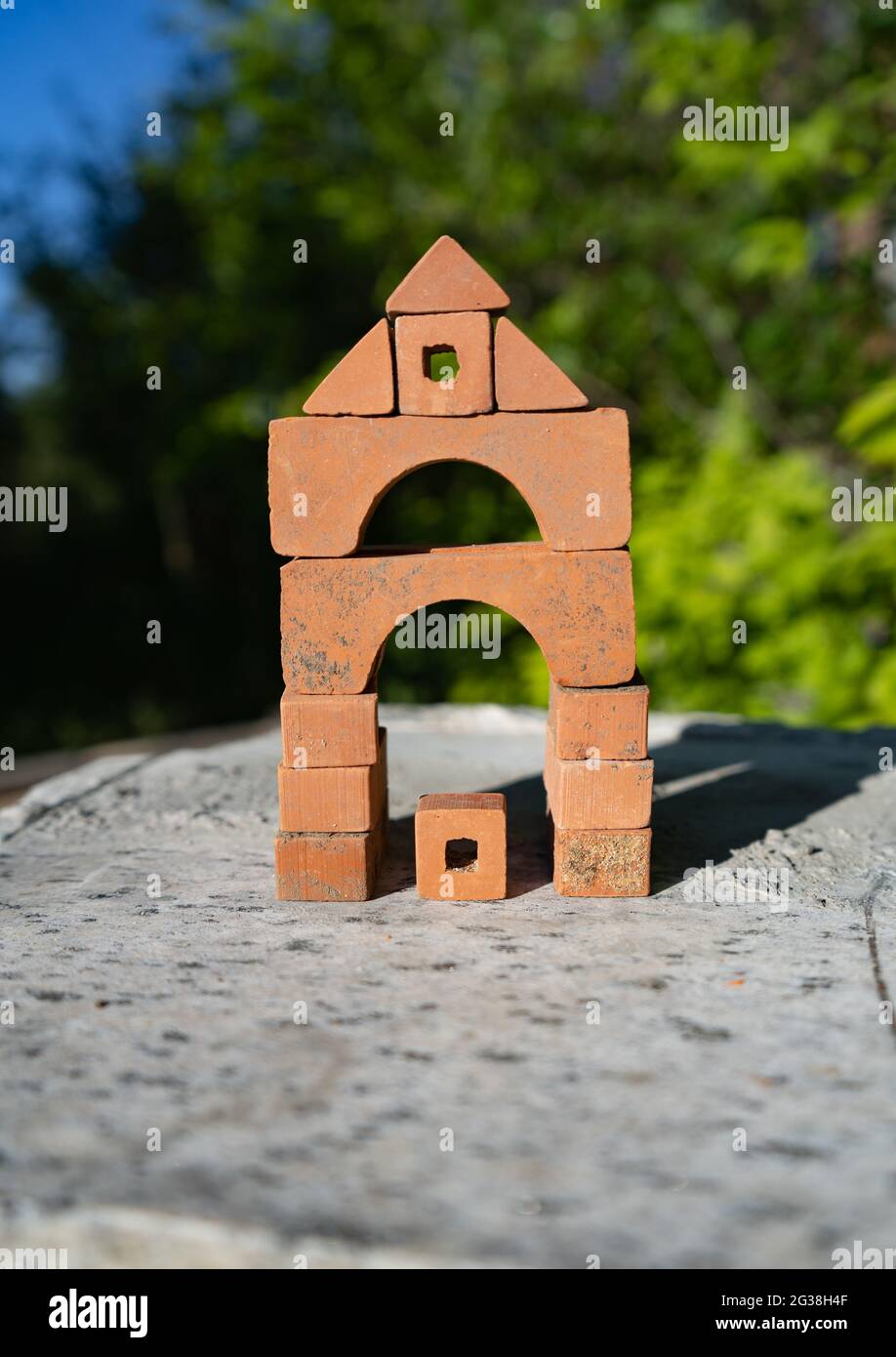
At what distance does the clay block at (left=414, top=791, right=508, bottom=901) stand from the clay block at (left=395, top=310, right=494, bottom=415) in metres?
1.36

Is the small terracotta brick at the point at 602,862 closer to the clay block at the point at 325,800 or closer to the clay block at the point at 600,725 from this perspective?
the clay block at the point at 600,725

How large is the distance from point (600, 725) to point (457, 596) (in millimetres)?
665

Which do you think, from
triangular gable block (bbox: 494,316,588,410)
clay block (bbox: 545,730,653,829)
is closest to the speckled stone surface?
clay block (bbox: 545,730,653,829)

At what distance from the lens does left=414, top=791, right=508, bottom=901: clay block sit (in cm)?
374

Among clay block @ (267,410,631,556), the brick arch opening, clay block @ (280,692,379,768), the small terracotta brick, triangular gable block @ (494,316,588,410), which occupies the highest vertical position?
the brick arch opening

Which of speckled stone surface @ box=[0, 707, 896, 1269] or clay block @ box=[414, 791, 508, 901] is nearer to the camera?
speckled stone surface @ box=[0, 707, 896, 1269]

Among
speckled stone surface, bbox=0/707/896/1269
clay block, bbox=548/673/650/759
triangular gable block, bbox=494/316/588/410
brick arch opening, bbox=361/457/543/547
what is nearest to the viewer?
speckled stone surface, bbox=0/707/896/1269

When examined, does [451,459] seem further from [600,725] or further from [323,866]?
[323,866]

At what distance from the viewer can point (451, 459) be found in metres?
3.69

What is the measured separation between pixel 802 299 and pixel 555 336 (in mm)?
2206

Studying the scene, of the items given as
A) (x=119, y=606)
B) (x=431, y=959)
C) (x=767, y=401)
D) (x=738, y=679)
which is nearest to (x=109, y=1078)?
(x=431, y=959)

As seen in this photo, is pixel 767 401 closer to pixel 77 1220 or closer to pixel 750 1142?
pixel 750 1142

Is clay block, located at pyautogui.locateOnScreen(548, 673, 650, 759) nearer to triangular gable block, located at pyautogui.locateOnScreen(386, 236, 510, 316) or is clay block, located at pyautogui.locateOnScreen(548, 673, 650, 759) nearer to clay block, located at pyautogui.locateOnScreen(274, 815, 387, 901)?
clay block, located at pyautogui.locateOnScreen(274, 815, 387, 901)

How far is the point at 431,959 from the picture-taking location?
3250 mm
